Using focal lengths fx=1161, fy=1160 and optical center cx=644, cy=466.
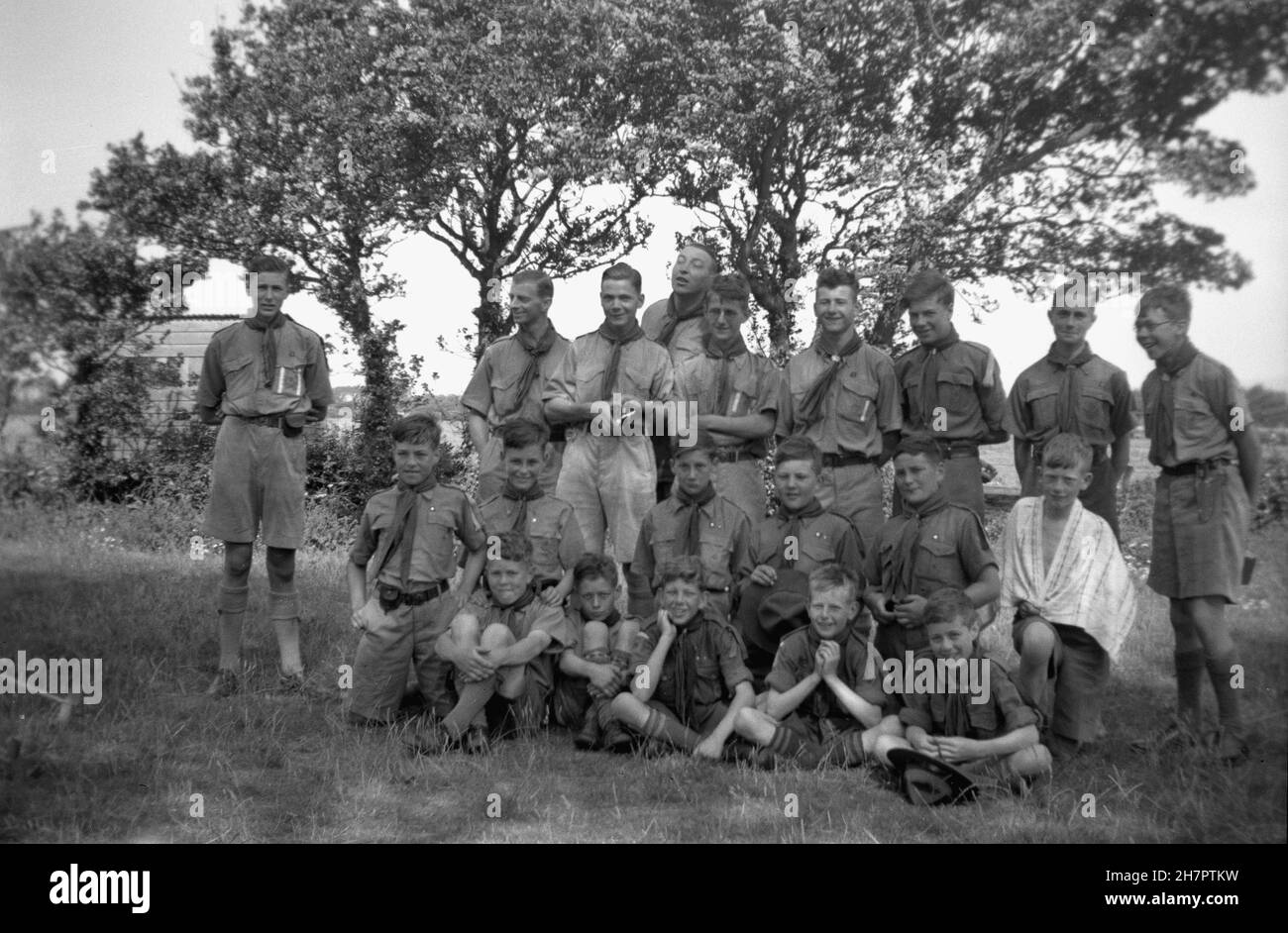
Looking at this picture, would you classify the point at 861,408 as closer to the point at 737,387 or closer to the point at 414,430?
the point at 737,387

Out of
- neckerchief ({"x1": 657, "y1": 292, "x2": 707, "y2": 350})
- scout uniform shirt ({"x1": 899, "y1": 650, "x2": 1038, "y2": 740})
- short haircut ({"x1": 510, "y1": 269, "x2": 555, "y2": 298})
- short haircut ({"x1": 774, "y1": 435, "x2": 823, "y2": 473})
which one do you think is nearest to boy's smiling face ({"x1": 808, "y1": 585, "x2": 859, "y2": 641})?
scout uniform shirt ({"x1": 899, "y1": 650, "x2": 1038, "y2": 740})

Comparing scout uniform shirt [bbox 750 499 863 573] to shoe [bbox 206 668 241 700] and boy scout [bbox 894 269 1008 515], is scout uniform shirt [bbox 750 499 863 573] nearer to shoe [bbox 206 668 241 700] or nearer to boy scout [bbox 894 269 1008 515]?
boy scout [bbox 894 269 1008 515]

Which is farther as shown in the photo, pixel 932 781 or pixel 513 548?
pixel 513 548

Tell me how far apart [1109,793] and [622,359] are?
111 inches

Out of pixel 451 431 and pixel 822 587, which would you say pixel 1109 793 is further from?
pixel 451 431

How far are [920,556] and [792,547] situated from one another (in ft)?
1.92

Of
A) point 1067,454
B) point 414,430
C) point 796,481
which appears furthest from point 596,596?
point 1067,454

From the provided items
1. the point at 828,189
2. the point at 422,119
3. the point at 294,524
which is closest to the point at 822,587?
the point at 294,524

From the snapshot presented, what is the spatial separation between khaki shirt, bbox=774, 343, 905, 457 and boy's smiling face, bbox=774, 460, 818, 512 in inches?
17.6

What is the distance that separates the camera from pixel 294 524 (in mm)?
5758

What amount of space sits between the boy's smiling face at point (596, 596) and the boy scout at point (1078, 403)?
2.01m

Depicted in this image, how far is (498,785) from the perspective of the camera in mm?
4309

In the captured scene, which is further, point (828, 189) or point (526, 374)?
point (828, 189)

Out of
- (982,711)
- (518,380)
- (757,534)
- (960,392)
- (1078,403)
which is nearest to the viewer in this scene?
(982,711)
